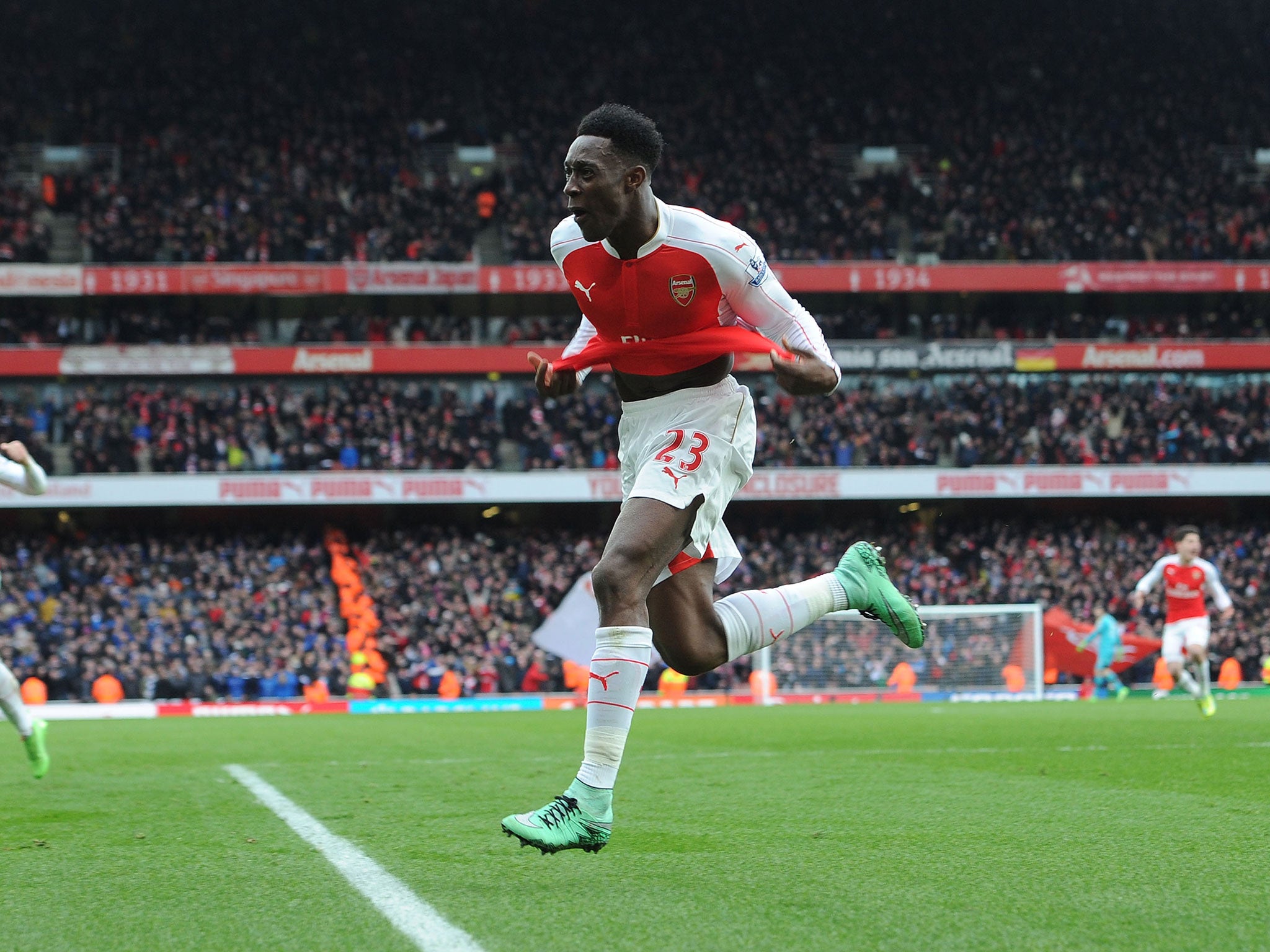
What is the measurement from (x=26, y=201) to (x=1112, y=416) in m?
27.6

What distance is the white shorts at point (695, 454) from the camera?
16.0 ft

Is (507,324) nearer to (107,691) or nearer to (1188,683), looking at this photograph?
(107,691)

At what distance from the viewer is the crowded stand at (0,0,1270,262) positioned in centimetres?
3506

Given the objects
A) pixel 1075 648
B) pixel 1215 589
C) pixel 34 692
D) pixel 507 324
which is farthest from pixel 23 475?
pixel 507 324

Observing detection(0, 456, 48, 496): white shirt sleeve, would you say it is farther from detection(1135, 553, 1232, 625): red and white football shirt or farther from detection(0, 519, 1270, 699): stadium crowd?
detection(0, 519, 1270, 699): stadium crowd

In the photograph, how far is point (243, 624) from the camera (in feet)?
88.8

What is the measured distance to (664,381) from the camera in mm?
5109

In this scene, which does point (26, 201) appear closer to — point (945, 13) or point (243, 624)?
point (243, 624)

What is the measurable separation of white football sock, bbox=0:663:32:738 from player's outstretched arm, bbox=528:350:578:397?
4222 mm

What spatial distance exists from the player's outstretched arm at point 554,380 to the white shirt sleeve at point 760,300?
2.13 feet

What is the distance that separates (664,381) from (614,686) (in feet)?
3.97

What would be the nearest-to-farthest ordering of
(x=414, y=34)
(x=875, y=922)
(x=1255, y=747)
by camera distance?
1. (x=875, y=922)
2. (x=1255, y=747)
3. (x=414, y=34)

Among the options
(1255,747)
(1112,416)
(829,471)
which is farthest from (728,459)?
(1112,416)

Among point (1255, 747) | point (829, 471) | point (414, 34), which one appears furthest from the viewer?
point (414, 34)
